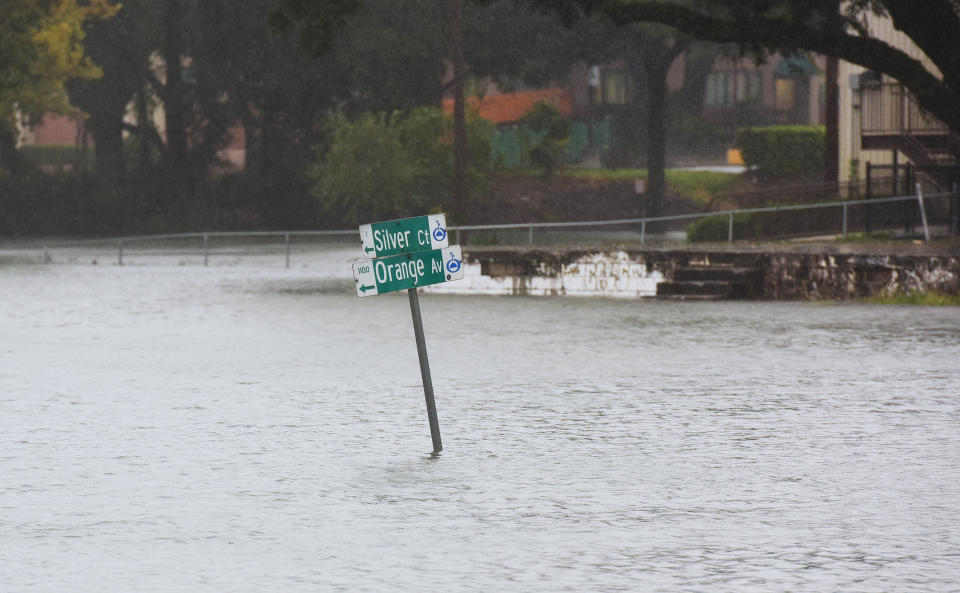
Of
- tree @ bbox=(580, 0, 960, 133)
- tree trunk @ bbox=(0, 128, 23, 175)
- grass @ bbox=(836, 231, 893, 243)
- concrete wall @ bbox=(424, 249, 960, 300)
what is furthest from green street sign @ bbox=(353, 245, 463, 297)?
tree trunk @ bbox=(0, 128, 23, 175)

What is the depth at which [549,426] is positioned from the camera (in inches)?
454

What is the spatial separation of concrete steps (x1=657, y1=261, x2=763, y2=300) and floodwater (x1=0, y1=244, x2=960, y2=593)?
16.2 ft

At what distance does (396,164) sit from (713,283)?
30.1 m

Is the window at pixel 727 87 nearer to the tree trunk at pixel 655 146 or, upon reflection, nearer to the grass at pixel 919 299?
the tree trunk at pixel 655 146

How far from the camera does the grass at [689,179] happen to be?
2581 inches

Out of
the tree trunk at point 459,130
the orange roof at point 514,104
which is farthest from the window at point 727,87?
the tree trunk at point 459,130

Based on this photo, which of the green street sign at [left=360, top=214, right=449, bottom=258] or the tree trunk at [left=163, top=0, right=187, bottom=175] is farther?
the tree trunk at [left=163, top=0, right=187, bottom=175]

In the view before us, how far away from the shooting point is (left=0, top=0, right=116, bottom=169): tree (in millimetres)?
50562

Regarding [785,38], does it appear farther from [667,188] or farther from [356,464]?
[667,188]

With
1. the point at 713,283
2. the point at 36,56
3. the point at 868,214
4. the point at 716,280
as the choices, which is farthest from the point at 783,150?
the point at 713,283

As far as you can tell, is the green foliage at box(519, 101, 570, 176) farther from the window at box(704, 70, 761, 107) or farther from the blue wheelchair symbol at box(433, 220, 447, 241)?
the blue wheelchair symbol at box(433, 220, 447, 241)

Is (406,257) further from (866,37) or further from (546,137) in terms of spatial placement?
(546,137)

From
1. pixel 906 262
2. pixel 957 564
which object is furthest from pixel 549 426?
pixel 906 262

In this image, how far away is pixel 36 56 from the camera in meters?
53.2
